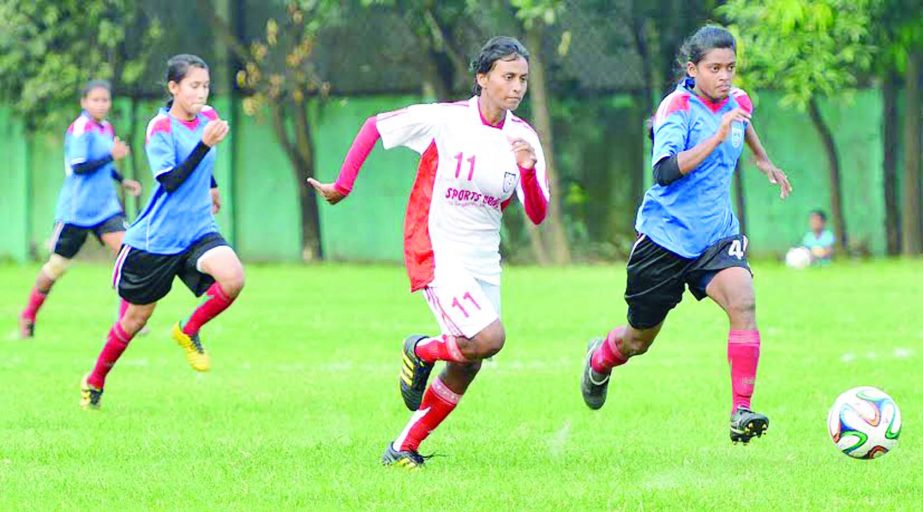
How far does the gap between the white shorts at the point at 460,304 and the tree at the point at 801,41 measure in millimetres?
14639

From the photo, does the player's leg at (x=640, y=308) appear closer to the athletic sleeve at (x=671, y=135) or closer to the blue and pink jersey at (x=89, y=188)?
the athletic sleeve at (x=671, y=135)

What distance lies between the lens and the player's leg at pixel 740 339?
7.45 m

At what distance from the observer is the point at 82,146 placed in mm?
14289

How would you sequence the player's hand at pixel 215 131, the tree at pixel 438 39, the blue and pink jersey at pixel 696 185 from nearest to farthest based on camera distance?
the blue and pink jersey at pixel 696 185, the player's hand at pixel 215 131, the tree at pixel 438 39

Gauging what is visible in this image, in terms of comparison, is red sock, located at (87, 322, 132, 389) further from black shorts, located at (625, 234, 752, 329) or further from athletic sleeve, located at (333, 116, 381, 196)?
black shorts, located at (625, 234, 752, 329)

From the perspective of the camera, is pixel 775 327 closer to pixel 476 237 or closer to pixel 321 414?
pixel 321 414

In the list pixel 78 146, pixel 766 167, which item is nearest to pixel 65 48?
pixel 78 146

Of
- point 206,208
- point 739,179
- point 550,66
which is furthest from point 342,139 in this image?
point 206,208

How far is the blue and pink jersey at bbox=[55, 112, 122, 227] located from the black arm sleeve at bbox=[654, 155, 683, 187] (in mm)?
7308

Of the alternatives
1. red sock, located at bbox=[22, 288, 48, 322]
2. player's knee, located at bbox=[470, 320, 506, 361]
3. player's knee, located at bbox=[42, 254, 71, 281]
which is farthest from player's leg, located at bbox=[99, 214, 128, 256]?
player's knee, located at bbox=[470, 320, 506, 361]

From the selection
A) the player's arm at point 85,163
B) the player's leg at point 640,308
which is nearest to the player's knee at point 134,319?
the player's leg at point 640,308

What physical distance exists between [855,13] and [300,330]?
33.5ft

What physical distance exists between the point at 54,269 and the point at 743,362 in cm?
812

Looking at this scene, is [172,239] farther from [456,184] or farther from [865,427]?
[865,427]
